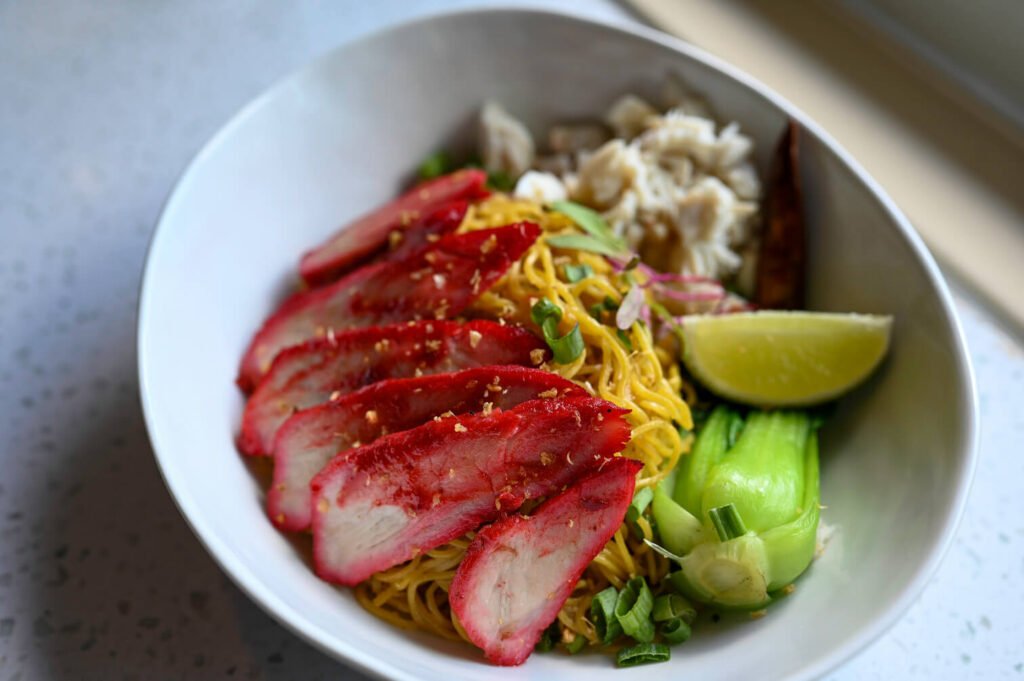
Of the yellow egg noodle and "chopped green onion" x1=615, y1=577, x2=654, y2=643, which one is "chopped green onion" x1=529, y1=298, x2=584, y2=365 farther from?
"chopped green onion" x1=615, y1=577, x2=654, y2=643

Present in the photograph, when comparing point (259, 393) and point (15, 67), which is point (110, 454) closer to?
point (259, 393)

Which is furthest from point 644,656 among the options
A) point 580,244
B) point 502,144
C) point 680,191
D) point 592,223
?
point 502,144

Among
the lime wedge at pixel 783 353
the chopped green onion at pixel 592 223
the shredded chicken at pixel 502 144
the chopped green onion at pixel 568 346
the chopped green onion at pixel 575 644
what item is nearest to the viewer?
the chopped green onion at pixel 575 644

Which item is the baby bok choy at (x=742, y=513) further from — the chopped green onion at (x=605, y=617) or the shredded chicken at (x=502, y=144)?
the shredded chicken at (x=502, y=144)

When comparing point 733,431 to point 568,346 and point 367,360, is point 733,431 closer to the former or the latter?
point 568,346

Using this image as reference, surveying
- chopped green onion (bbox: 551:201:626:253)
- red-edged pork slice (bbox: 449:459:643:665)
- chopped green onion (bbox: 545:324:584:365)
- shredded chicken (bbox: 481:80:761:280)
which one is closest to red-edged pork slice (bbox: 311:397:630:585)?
red-edged pork slice (bbox: 449:459:643:665)

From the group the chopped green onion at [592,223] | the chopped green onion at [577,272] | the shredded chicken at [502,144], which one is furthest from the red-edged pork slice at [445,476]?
the shredded chicken at [502,144]

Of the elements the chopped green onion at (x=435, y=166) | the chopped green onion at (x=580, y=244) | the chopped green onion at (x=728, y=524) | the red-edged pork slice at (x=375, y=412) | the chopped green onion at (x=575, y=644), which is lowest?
the chopped green onion at (x=575, y=644)
